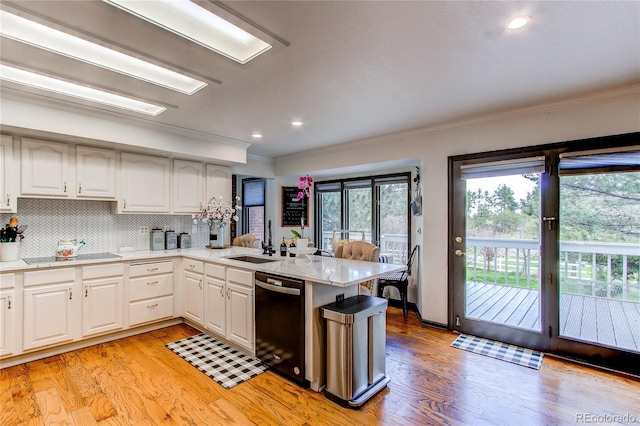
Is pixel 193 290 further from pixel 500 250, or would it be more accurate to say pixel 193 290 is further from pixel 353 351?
pixel 500 250

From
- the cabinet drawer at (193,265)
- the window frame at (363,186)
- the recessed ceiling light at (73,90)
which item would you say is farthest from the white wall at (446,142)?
the recessed ceiling light at (73,90)

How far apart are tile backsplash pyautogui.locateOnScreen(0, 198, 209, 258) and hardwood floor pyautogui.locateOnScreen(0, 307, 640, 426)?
4.21 feet

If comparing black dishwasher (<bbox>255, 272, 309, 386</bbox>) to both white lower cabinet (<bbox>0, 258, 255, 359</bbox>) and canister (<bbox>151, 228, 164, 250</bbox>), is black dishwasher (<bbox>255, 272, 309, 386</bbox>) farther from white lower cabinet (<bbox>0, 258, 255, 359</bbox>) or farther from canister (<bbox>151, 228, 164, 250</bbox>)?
canister (<bbox>151, 228, 164, 250</bbox>)

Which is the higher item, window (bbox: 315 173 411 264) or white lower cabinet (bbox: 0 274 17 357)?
window (bbox: 315 173 411 264)

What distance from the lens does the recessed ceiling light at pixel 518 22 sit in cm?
169

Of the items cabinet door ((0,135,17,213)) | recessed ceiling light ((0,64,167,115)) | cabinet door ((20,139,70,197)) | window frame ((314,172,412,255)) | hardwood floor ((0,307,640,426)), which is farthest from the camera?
window frame ((314,172,412,255))

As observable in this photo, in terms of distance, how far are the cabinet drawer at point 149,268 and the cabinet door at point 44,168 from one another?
3.49 ft

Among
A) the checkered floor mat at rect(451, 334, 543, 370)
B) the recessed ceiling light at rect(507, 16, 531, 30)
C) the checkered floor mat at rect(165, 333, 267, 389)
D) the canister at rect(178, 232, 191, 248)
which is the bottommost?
the checkered floor mat at rect(451, 334, 543, 370)

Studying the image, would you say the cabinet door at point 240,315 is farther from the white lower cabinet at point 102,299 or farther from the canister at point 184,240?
the canister at point 184,240

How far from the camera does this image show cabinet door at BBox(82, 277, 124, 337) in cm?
316

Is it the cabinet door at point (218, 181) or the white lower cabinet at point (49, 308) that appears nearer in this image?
the white lower cabinet at point (49, 308)

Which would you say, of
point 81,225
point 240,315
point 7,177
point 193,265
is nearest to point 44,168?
point 7,177

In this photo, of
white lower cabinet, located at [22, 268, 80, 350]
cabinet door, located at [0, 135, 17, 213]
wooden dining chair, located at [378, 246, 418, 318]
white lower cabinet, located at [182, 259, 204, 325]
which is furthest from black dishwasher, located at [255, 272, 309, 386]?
cabinet door, located at [0, 135, 17, 213]

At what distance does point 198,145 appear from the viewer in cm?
413
